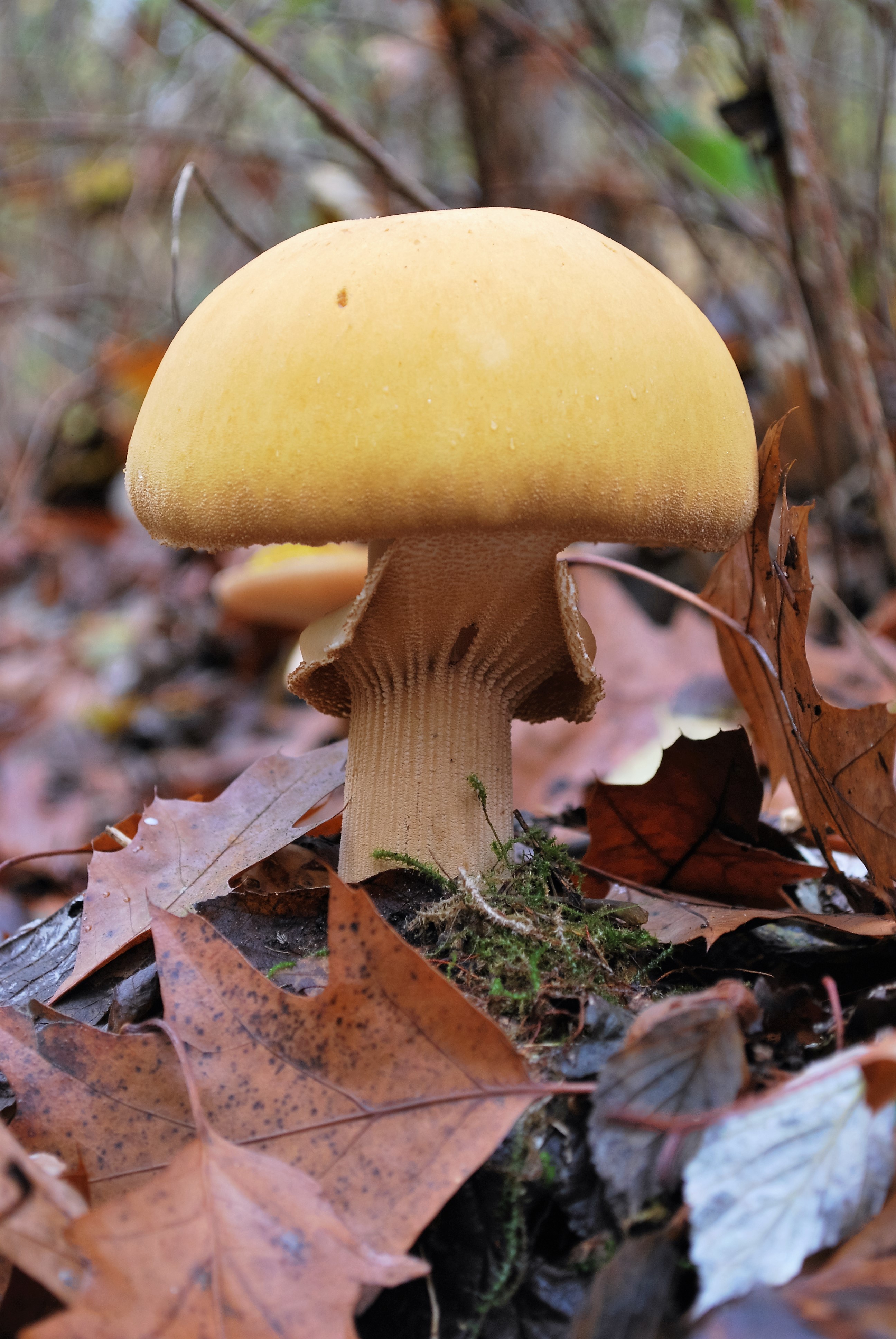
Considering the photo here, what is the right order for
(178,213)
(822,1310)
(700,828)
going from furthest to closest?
(178,213), (700,828), (822,1310)

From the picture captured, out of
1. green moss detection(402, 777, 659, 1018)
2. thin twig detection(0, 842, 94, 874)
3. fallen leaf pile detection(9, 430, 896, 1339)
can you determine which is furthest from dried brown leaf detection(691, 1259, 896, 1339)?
thin twig detection(0, 842, 94, 874)

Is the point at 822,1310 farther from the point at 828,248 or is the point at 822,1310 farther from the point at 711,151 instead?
the point at 711,151

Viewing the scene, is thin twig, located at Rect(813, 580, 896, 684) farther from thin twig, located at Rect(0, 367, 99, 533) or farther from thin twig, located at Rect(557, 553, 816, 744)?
thin twig, located at Rect(0, 367, 99, 533)

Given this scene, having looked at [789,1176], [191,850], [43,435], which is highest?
[789,1176]

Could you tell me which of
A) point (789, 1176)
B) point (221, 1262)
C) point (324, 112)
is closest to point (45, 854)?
point (221, 1262)

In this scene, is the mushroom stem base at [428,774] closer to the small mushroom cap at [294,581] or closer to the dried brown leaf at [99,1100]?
the dried brown leaf at [99,1100]

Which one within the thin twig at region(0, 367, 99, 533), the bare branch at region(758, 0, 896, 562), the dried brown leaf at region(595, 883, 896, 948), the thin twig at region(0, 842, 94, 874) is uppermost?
the bare branch at region(758, 0, 896, 562)

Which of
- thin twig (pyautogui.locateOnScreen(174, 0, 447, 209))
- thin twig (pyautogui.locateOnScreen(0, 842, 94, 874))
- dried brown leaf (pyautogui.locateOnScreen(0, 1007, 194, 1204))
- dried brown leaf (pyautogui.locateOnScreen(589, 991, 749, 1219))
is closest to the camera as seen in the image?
dried brown leaf (pyautogui.locateOnScreen(589, 991, 749, 1219))
